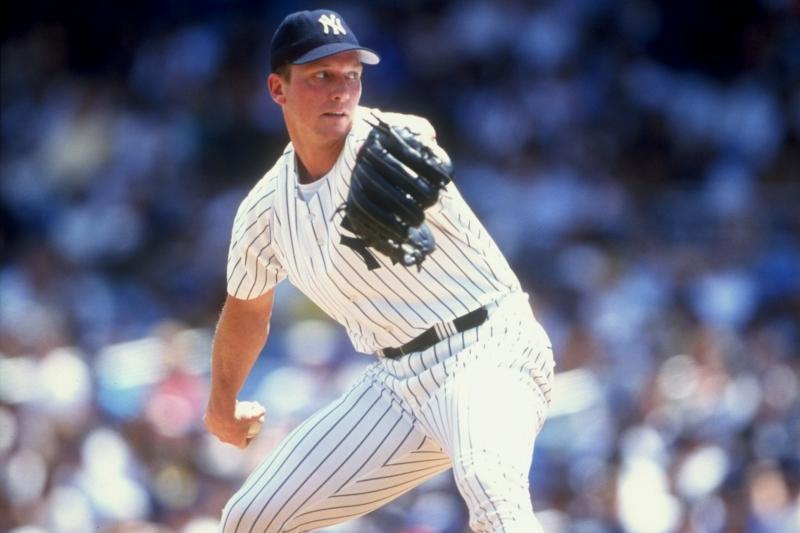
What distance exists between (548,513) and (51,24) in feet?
22.6

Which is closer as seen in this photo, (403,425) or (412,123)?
(412,123)

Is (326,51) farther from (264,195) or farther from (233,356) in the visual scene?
(233,356)

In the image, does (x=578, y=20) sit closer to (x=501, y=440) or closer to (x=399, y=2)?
(x=399, y=2)

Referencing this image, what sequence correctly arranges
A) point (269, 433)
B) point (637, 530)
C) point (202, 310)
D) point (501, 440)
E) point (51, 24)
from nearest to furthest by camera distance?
point (501, 440) < point (637, 530) < point (269, 433) < point (202, 310) < point (51, 24)

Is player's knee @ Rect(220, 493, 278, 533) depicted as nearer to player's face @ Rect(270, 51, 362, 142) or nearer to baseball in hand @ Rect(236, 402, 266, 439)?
baseball in hand @ Rect(236, 402, 266, 439)

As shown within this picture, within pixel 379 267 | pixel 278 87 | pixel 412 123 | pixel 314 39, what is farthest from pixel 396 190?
pixel 278 87

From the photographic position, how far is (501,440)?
3867 millimetres

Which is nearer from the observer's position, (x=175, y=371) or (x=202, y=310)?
(x=175, y=371)

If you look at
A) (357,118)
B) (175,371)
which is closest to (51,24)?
(175,371)

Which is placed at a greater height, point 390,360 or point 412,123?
point 412,123

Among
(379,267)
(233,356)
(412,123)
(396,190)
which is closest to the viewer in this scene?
(396,190)

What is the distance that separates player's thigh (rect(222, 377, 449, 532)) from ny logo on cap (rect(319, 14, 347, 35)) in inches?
38.7

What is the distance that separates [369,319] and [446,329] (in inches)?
8.7

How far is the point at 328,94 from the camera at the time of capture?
13.8ft
